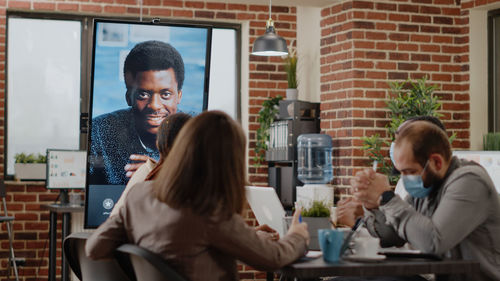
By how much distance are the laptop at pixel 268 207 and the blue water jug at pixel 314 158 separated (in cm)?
261

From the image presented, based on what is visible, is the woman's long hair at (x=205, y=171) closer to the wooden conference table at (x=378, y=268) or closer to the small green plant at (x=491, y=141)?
the wooden conference table at (x=378, y=268)

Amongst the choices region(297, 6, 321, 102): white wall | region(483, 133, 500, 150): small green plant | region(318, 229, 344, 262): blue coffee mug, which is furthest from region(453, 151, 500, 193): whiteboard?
region(318, 229, 344, 262): blue coffee mug

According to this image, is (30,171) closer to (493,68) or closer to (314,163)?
(314,163)

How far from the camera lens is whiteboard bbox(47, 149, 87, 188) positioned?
241 inches

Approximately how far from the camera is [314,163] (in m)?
6.14

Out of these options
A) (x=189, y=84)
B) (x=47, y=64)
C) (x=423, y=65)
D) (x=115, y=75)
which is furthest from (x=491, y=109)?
(x=47, y=64)

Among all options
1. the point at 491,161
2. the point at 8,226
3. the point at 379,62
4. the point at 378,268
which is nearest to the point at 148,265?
the point at 378,268

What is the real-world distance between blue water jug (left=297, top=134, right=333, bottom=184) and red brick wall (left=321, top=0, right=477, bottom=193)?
12 centimetres

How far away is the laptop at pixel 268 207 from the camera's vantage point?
121 inches

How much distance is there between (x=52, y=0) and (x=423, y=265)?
513cm

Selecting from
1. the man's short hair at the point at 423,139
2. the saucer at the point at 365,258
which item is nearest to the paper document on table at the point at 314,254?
the saucer at the point at 365,258

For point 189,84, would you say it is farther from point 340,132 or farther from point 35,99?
point 35,99

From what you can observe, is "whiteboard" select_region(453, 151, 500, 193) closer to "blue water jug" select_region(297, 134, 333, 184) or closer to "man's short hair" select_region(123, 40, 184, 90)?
"blue water jug" select_region(297, 134, 333, 184)

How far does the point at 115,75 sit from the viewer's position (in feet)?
12.4
